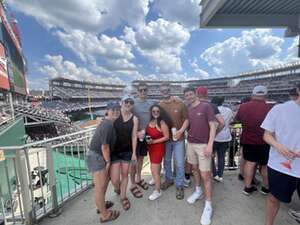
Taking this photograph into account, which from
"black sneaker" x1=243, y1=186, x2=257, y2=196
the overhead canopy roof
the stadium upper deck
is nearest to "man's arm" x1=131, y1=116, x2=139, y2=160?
"black sneaker" x1=243, y1=186, x2=257, y2=196

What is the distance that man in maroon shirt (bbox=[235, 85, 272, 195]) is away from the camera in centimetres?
241

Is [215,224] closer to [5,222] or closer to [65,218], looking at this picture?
[65,218]

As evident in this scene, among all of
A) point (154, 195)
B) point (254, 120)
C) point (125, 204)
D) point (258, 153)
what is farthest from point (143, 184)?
point (254, 120)

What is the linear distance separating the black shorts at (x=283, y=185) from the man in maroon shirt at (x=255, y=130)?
0.76 m

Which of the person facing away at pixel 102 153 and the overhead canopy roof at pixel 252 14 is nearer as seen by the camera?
the person facing away at pixel 102 153

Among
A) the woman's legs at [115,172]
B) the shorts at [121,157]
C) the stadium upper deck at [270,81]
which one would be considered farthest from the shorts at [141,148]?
the stadium upper deck at [270,81]

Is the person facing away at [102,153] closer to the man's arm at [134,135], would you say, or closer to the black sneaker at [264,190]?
the man's arm at [134,135]

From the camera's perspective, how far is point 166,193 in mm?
2721

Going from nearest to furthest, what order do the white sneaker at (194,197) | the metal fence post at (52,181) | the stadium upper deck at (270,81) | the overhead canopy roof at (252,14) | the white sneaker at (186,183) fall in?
the metal fence post at (52,181)
the white sneaker at (194,197)
the white sneaker at (186,183)
the overhead canopy roof at (252,14)
the stadium upper deck at (270,81)

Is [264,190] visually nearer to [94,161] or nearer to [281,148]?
[281,148]

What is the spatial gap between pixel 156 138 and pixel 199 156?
23.9 inches

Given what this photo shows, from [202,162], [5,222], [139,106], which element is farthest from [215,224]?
[5,222]

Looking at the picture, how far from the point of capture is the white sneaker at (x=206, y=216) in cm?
209

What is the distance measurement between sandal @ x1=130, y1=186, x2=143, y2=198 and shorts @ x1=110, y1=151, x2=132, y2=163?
24.9 inches
